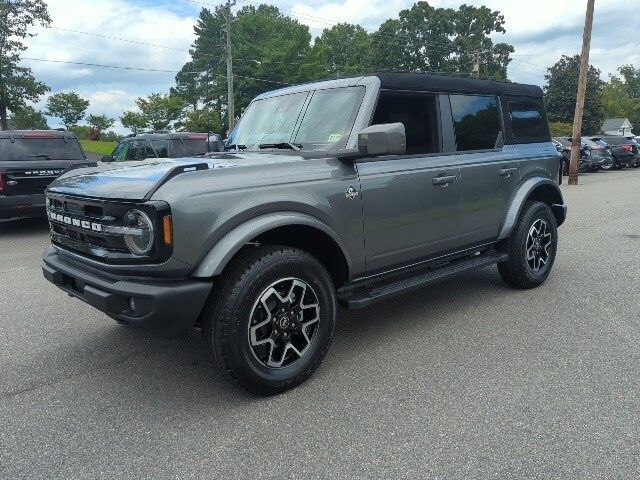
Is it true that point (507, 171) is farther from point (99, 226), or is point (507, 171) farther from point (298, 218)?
point (99, 226)

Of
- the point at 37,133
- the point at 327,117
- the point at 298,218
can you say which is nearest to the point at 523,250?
the point at 327,117

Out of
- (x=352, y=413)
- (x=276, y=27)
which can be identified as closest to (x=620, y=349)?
(x=352, y=413)

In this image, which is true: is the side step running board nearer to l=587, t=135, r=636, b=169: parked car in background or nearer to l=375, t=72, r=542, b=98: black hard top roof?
l=375, t=72, r=542, b=98: black hard top roof

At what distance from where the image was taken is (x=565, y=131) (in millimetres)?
43375

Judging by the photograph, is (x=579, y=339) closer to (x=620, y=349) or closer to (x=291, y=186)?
(x=620, y=349)

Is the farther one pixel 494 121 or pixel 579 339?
pixel 494 121

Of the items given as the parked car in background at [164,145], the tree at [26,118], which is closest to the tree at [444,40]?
the tree at [26,118]

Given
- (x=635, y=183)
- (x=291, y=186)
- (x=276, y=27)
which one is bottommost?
(x=635, y=183)

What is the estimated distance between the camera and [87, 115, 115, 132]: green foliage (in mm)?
66688

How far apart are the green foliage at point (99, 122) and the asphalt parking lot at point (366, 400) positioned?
68.6 metres

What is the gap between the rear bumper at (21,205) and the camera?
8.60 meters

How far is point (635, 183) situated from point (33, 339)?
18915 mm

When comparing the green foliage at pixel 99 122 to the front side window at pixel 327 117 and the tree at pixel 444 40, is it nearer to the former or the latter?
the tree at pixel 444 40

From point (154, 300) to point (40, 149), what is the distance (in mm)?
8122
